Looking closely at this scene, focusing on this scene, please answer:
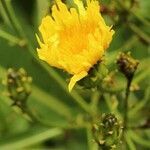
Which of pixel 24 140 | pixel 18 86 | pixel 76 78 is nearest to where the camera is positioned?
pixel 76 78

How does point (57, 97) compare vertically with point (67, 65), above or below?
above

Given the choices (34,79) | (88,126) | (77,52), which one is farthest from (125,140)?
(34,79)

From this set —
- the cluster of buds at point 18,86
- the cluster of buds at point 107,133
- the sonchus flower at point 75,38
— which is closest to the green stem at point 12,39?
the cluster of buds at point 18,86

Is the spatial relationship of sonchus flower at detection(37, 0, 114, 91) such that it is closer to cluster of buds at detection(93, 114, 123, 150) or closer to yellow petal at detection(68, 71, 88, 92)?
yellow petal at detection(68, 71, 88, 92)

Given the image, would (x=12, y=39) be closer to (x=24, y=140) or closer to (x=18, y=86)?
(x=18, y=86)

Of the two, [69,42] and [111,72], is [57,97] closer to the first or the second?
[111,72]

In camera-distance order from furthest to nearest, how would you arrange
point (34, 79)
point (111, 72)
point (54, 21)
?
point (34, 79), point (111, 72), point (54, 21)

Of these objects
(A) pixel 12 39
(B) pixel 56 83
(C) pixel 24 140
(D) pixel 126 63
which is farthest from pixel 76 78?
(B) pixel 56 83
